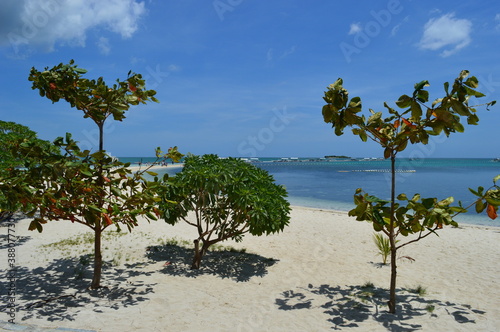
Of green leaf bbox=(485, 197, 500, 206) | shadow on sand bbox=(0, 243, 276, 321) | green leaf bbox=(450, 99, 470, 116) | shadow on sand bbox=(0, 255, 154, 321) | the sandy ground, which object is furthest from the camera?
shadow on sand bbox=(0, 243, 276, 321)

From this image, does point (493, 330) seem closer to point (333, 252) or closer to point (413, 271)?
point (413, 271)

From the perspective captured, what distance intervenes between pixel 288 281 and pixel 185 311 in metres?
2.75

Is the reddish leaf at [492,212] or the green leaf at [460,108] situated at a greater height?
the green leaf at [460,108]

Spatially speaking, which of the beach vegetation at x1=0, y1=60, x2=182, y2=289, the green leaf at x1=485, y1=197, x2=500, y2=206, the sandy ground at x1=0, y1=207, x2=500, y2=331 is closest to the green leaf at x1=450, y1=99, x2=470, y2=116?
the green leaf at x1=485, y1=197, x2=500, y2=206

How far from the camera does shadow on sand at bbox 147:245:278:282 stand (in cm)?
756

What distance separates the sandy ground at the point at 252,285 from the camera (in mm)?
4984

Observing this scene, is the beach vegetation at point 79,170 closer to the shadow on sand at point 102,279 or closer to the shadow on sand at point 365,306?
the shadow on sand at point 102,279

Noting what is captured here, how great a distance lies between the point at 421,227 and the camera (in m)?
5.04

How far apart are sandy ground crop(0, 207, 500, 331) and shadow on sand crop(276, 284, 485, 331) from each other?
0.02 m

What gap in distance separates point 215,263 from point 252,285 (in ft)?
5.63

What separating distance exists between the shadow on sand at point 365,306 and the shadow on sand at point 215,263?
1586 millimetres

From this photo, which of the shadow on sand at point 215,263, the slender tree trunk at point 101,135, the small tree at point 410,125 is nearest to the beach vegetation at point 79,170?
the slender tree trunk at point 101,135

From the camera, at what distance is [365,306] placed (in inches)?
225

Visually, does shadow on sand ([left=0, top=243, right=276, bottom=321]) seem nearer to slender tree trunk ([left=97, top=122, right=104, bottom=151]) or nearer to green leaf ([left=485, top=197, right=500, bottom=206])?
slender tree trunk ([left=97, top=122, right=104, bottom=151])
